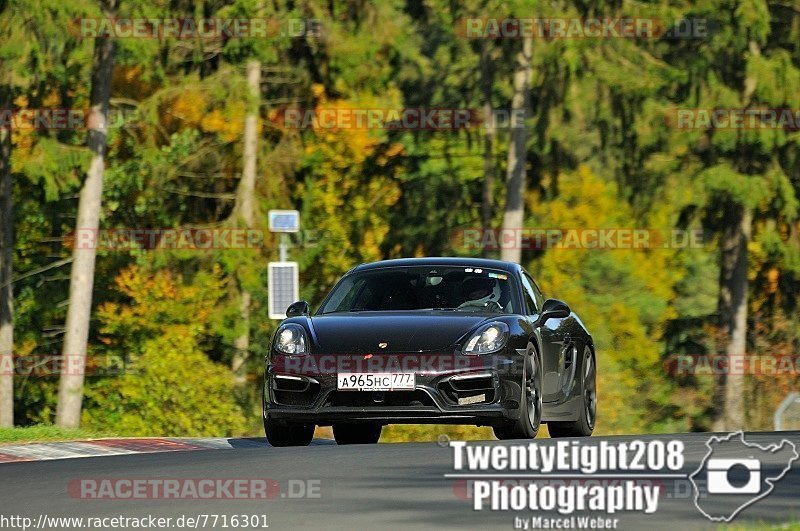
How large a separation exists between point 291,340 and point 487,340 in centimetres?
148

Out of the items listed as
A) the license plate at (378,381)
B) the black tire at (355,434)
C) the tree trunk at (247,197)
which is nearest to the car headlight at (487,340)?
the license plate at (378,381)

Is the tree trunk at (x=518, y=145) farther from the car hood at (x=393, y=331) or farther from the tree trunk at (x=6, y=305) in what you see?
the car hood at (x=393, y=331)

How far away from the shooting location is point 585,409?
645 inches

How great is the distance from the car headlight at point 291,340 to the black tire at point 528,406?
156 centimetres

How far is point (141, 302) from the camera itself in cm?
4422

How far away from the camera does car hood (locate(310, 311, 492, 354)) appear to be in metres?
13.9

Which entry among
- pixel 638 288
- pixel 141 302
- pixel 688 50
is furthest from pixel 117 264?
pixel 638 288

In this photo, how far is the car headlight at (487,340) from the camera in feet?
45.6

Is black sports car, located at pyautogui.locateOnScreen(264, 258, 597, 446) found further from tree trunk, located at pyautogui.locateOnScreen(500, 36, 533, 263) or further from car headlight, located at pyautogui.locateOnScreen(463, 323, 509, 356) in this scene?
tree trunk, located at pyautogui.locateOnScreen(500, 36, 533, 263)

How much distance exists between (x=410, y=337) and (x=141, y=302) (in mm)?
30853

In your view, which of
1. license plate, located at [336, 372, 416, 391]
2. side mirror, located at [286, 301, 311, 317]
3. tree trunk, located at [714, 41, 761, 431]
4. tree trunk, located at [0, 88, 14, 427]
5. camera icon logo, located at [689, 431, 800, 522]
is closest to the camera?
camera icon logo, located at [689, 431, 800, 522]

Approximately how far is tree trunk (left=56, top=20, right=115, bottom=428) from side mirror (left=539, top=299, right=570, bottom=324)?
20.9 meters

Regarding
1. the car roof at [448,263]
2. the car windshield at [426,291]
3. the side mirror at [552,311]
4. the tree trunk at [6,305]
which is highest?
the car roof at [448,263]

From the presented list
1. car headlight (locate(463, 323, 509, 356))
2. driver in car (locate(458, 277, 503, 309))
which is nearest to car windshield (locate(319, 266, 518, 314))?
driver in car (locate(458, 277, 503, 309))
